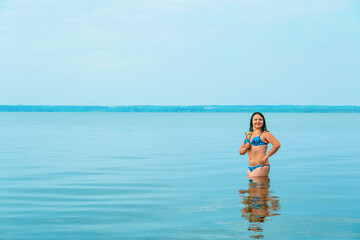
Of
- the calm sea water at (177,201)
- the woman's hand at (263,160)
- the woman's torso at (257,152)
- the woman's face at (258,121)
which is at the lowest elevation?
the calm sea water at (177,201)

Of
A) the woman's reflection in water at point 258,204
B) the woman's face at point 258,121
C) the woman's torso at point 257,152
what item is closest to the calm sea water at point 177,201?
the woman's reflection in water at point 258,204

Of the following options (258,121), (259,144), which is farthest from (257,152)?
(258,121)

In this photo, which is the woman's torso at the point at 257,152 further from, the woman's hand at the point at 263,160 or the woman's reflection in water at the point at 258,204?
the woman's reflection in water at the point at 258,204

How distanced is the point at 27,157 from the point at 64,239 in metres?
18.6

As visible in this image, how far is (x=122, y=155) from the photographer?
2805 cm

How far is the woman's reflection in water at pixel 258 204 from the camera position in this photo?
33.6 feet

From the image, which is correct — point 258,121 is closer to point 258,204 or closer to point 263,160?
point 263,160

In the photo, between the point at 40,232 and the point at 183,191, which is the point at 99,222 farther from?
the point at 183,191

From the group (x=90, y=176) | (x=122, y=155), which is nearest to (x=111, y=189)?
(x=90, y=176)

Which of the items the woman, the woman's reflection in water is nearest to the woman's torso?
the woman

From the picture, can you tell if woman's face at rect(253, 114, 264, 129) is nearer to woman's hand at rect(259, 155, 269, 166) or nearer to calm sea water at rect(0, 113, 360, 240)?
woman's hand at rect(259, 155, 269, 166)

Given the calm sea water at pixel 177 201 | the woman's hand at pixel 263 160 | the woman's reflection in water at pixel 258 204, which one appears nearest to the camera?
the calm sea water at pixel 177 201

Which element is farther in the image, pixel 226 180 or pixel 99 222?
pixel 226 180

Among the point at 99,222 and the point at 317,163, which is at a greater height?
the point at 317,163
